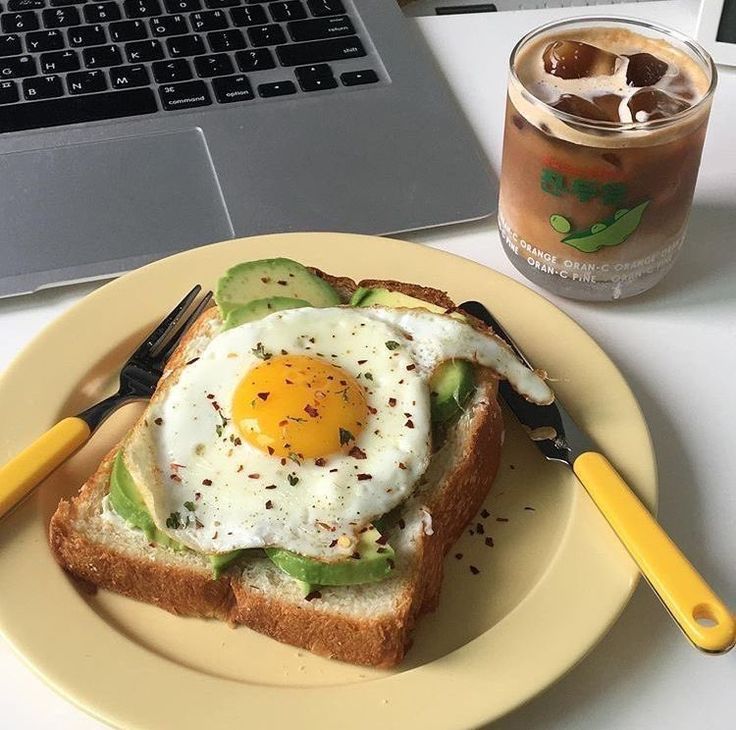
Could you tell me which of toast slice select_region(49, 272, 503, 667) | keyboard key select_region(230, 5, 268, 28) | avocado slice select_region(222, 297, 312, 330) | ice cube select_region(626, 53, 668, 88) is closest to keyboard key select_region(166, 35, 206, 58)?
keyboard key select_region(230, 5, 268, 28)

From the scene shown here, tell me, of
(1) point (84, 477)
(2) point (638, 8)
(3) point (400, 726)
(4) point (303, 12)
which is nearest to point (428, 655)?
(3) point (400, 726)

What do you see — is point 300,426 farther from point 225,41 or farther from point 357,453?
point 225,41

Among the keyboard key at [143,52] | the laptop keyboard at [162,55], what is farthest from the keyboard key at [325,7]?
the keyboard key at [143,52]

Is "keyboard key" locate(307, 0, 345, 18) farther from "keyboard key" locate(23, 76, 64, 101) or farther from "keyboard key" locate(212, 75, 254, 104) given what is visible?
"keyboard key" locate(23, 76, 64, 101)

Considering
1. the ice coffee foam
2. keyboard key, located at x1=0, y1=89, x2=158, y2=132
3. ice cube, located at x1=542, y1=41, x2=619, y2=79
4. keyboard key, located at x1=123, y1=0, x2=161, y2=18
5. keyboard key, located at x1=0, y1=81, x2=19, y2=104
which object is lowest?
keyboard key, located at x1=0, y1=89, x2=158, y2=132

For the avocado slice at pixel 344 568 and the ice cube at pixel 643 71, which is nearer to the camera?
the avocado slice at pixel 344 568

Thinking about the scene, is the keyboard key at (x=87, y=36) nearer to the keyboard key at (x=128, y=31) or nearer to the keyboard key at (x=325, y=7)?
the keyboard key at (x=128, y=31)

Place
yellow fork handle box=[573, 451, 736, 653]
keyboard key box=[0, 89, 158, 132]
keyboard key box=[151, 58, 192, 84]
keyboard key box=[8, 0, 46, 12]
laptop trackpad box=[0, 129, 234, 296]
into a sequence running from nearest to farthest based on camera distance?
yellow fork handle box=[573, 451, 736, 653], laptop trackpad box=[0, 129, 234, 296], keyboard key box=[0, 89, 158, 132], keyboard key box=[151, 58, 192, 84], keyboard key box=[8, 0, 46, 12]
